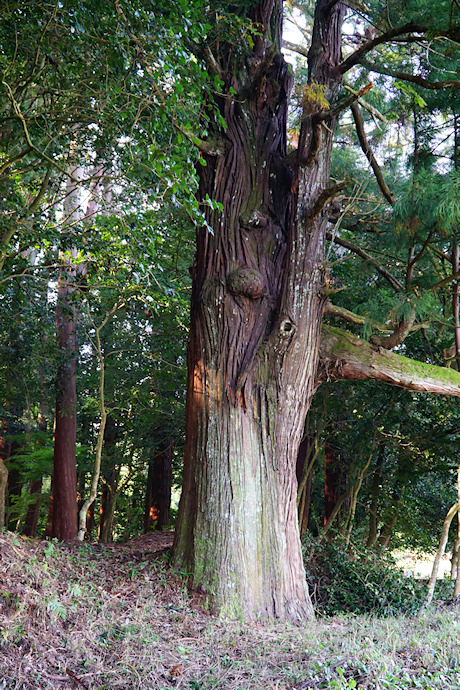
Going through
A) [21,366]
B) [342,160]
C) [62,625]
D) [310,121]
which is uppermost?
[342,160]

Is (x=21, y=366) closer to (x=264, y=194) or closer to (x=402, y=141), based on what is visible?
(x=264, y=194)

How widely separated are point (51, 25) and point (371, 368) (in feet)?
14.4

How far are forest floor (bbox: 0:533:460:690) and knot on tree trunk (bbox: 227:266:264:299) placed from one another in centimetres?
278

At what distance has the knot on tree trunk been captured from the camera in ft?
16.9

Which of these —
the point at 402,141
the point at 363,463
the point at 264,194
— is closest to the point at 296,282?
the point at 264,194

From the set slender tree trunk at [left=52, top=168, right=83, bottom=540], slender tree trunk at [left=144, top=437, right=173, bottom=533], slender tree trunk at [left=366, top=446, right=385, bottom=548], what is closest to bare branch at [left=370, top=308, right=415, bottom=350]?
slender tree trunk at [left=366, top=446, right=385, bottom=548]

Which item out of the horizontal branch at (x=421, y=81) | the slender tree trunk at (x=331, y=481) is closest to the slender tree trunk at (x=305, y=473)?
the slender tree trunk at (x=331, y=481)

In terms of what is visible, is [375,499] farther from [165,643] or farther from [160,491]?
[165,643]

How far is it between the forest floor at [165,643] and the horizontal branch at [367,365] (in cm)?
228

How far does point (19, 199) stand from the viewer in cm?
626

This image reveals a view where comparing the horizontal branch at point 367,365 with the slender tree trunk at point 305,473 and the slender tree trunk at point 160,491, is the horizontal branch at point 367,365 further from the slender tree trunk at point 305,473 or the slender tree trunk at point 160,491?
the slender tree trunk at point 160,491

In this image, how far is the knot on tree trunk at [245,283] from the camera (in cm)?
516

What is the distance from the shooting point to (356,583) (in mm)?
6367

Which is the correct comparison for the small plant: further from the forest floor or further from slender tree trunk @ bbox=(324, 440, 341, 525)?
slender tree trunk @ bbox=(324, 440, 341, 525)
